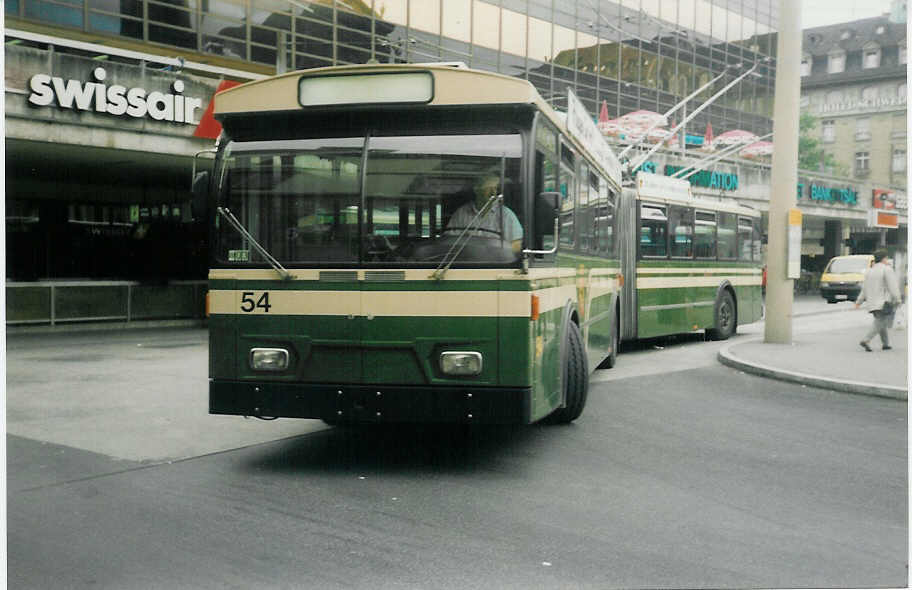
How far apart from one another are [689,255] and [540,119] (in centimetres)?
1106

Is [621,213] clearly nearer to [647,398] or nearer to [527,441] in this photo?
[647,398]

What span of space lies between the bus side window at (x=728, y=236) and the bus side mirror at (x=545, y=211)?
12.6 metres

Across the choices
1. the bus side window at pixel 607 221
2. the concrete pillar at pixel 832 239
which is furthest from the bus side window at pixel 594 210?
the concrete pillar at pixel 832 239

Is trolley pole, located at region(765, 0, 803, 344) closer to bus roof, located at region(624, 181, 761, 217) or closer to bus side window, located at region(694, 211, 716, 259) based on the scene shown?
bus side window, located at region(694, 211, 716, 259)

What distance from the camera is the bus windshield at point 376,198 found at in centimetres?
653

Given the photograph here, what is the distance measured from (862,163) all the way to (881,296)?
3125 cm

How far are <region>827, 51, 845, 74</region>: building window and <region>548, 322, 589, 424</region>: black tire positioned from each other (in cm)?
6037

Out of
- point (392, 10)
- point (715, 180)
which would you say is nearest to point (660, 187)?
point (392, 10)

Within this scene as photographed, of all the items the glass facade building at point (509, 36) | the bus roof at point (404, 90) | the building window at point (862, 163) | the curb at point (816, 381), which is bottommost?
the curb at point (816, 381)

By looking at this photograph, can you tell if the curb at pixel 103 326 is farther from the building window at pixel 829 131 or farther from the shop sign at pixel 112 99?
the building window at pixel 829 131

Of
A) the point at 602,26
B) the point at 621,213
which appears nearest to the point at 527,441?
the point at 621,213

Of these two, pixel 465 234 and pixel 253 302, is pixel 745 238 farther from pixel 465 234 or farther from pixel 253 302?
pixel 253 302

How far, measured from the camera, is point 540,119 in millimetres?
6812

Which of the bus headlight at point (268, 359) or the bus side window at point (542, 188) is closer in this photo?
the bus side window at point (542, 188)
